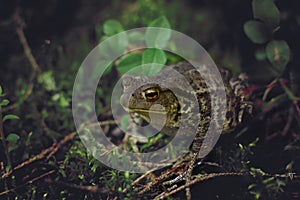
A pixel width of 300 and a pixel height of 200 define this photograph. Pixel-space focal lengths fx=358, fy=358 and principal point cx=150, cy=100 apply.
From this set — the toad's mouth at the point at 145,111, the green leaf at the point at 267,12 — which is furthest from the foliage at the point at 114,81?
the toad's mouth at the point at 145,111

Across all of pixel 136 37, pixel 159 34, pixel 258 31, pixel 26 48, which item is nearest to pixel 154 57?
pixel 159 34

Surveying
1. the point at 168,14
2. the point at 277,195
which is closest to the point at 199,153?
the point at 277,195

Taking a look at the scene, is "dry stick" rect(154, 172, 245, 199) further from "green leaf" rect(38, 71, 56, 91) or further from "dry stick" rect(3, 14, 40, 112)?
"dry stick" rect(3, 14, 40, 112)

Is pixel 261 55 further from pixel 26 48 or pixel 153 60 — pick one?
pixel 26 48

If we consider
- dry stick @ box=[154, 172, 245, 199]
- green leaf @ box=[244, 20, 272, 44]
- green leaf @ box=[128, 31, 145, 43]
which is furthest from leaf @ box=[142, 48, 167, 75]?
dry stick @ box=[154, 172, 245, 199]

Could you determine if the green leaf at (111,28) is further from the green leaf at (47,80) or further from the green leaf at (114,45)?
the green leaf at (47,80)
